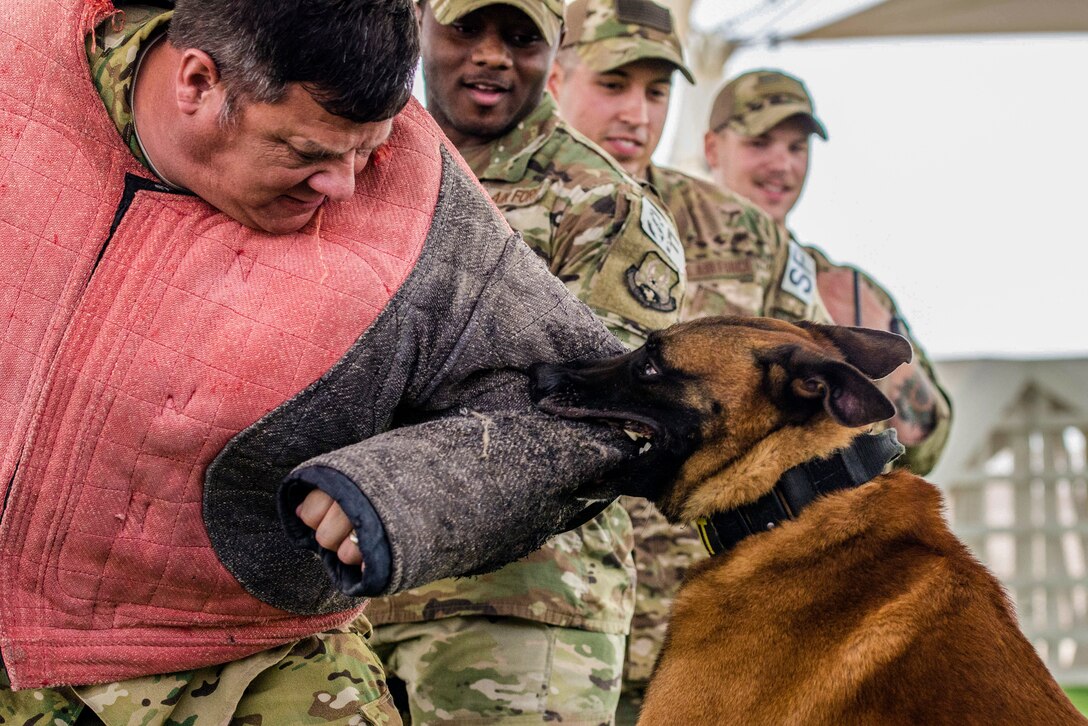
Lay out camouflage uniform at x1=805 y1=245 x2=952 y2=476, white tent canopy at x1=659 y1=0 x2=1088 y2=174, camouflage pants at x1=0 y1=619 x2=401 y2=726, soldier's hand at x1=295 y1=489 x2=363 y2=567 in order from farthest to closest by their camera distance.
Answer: white tent canopy at x1=659 y1=0 x2=1088 y2=174 → camouflage uniform at x1=805 y1=245 x2=952 y2=476 → camouflage pants at x1=0 y1=619 x2=401 y2=726 → soldier's hand at x1=295 y1=489 x2=363 y2=567

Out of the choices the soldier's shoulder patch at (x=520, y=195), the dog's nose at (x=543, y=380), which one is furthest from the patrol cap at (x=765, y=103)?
the dog's nose at (x=543, y=380)

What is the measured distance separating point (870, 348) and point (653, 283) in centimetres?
57

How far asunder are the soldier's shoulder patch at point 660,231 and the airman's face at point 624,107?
1368 mm

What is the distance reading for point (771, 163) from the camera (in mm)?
5738

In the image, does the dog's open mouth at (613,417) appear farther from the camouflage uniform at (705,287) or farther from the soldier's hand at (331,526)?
the camouflage uniform at (705,287)

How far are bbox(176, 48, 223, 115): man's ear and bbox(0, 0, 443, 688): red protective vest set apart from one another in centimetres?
17

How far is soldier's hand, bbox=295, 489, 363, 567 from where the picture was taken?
1.93 metres

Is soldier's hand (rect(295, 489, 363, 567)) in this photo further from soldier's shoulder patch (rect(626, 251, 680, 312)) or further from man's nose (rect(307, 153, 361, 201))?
soldier's shoulder patch (rect(626, 251, 680, 312))

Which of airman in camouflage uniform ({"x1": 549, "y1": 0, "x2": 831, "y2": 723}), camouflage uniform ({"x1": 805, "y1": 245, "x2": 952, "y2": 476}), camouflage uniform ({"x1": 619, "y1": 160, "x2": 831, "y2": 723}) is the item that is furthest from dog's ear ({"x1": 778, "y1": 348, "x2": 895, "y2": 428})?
camouflage uniform ({"x1": 805, "y1": 245, "x2": 952, "y2": 476})

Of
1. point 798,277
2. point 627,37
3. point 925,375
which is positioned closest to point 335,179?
point 627,37

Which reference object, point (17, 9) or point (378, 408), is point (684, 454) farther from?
point (17, 9)

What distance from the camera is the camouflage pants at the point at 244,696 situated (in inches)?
85.3

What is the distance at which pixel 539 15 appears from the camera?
3510 mm

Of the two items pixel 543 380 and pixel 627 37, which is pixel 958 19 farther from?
pixel 543 380
